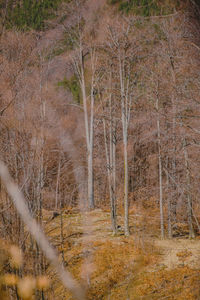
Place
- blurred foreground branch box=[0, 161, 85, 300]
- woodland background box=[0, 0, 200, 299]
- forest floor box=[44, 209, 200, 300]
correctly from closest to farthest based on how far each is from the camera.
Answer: blurred foreground branch box=[0, 161, 85, 300], woodland background box=[0, 0, 200, 299], forest floor box=[44, 209, 200, 300]

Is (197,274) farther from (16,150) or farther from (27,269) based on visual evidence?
(16,150)

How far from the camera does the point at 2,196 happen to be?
2.44m

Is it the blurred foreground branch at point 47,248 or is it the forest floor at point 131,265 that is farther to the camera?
the forest floor at point 131,265

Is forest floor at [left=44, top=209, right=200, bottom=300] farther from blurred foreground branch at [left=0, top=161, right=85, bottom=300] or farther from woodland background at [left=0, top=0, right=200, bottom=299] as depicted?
blurred foreground branch at [left=0, top=161, right=85, bottom=300]

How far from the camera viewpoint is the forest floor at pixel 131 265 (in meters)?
4.64

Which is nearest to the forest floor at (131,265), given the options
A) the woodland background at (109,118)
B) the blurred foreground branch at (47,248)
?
the woodland background at (109,118)

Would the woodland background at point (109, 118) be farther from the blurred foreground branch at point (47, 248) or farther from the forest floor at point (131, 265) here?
A: the blurred foreground branch at point (47, 248)

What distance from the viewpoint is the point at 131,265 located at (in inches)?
229

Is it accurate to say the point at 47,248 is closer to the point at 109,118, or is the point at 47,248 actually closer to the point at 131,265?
the point at 131,265

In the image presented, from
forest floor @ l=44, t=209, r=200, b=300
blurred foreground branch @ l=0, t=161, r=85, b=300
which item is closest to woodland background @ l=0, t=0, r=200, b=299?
forest floor @ l=44, t=209, r=200, b=300

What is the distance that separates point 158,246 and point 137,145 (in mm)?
→ 14002

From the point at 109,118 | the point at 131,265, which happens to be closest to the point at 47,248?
the point at 131,265

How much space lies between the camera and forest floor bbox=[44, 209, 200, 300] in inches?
183

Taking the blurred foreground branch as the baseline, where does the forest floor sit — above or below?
below
